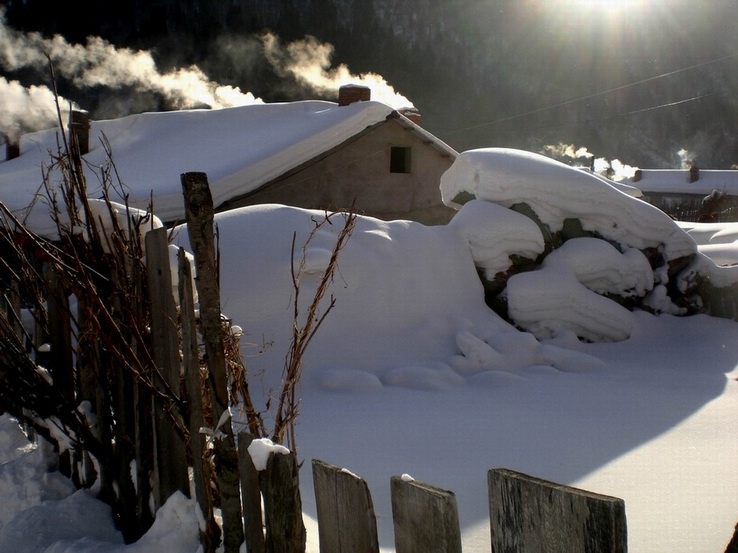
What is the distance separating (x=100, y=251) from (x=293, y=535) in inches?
54.0

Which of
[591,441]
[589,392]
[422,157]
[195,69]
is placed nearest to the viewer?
[591,441]

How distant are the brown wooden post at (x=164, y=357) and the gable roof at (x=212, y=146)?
25.8 feet

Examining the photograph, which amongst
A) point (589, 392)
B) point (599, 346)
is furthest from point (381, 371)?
point (599, 346)

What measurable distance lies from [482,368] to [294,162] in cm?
791

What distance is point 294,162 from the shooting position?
12.7 meters

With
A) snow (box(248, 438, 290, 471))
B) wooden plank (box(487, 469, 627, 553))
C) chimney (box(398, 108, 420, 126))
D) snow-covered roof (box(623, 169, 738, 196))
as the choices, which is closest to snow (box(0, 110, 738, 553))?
snow (box(248, 438, 290, 471))

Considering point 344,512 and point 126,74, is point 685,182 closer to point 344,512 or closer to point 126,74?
point 126,74

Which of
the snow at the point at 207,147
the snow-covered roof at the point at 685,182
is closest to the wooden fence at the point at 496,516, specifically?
the snow at the point at 207,147

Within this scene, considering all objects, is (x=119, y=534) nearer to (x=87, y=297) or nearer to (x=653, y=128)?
(x=87, y=297)

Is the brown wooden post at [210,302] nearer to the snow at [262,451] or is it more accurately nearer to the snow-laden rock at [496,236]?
the snow at [262,451]

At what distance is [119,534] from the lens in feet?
8.59

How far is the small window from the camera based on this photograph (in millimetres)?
14401

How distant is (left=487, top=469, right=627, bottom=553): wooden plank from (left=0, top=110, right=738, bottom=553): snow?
2.37 feet

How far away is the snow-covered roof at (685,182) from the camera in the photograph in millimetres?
39500
